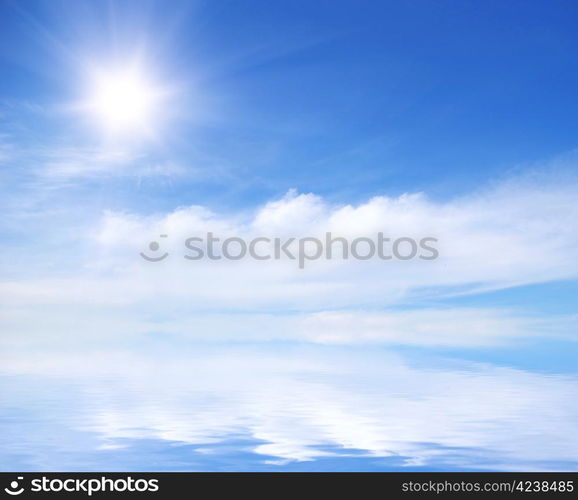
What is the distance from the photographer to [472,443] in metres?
14.4

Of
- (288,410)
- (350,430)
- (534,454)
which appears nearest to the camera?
(534,454)
